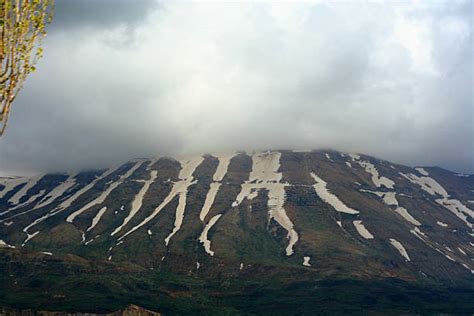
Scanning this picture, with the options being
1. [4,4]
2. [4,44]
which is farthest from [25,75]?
[4,4]

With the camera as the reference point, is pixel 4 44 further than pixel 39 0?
No

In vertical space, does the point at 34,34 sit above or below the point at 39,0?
below

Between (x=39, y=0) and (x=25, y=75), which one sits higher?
(x=39, y=0)

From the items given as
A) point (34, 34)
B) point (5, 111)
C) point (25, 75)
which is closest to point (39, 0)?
point (34, 34)

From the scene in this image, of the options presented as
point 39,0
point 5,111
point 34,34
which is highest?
point 39,0

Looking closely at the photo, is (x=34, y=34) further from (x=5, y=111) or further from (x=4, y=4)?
(x=5, y=111)

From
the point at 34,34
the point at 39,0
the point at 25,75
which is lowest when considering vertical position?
the point at 25,75

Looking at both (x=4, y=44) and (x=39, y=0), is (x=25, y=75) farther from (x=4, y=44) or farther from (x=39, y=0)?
(x=39, y=0)

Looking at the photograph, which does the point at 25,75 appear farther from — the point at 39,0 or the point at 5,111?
the point at 39,0
